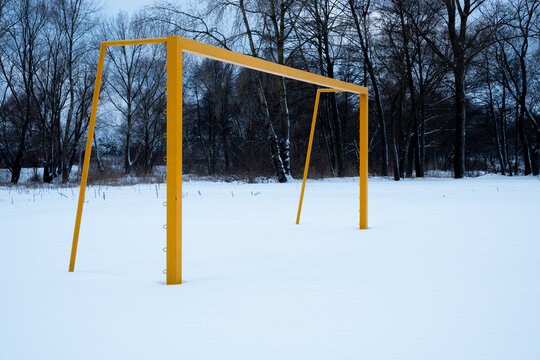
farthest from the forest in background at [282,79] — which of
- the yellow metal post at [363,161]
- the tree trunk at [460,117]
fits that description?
the yellow metal post at [363,161]

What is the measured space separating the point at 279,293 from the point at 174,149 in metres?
0.90

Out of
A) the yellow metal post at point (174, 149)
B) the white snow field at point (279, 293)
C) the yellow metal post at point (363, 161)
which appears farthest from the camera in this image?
the yellow metal post at point (363, 161)

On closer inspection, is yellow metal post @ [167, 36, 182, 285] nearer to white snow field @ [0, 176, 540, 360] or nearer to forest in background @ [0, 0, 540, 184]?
white snow field @ [0, 176, 540, 360]

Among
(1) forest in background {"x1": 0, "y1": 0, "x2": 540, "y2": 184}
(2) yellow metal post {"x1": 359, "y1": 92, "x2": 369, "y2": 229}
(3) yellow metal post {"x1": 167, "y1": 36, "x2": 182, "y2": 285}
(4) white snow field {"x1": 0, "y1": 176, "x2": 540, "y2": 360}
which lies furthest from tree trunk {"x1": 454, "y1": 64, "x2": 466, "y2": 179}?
(3) yellow metal post {"x1": 167, "y1": 36, "x2": 182, "y2": 285}

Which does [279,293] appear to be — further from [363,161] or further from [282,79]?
[282,79]

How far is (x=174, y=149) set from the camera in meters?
2.37

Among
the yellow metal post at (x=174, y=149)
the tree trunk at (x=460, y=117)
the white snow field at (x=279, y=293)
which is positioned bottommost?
the white snow field at (x=279, y=293)

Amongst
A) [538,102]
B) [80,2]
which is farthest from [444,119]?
[80,2]

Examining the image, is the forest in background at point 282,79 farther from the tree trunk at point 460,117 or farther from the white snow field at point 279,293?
the white snow field at point 279,293

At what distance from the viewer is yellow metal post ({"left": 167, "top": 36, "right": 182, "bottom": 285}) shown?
236 centimetres

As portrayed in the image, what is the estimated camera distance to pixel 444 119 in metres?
29.0

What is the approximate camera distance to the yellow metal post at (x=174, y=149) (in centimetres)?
236

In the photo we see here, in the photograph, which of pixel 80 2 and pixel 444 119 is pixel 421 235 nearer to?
pixel 80 2

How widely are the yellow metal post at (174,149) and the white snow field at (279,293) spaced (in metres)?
0.27
